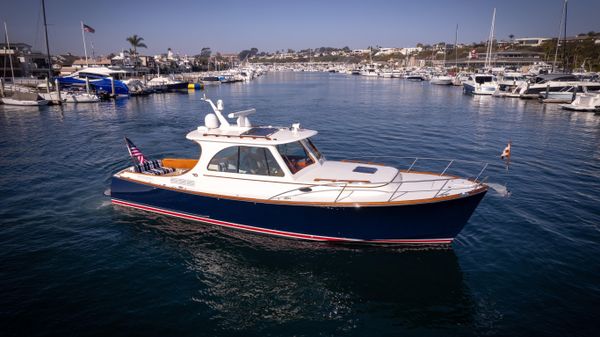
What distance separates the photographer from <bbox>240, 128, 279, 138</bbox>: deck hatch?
10.9 meters

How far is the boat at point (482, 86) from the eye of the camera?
58125 millimetres

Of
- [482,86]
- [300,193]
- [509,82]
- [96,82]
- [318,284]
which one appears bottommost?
[318,284]

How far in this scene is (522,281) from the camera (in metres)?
8.96

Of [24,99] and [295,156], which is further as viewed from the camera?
[24,99]

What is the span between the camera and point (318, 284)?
8.90 metres

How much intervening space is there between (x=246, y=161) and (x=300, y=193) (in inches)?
78.6

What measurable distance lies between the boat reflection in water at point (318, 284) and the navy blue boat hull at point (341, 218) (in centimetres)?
45

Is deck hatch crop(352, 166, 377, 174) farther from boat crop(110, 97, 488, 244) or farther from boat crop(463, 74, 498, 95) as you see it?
boat crop(463, 74, 498, 95)

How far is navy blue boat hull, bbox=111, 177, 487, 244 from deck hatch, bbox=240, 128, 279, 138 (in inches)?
86.3

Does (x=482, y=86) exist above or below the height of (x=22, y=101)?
above

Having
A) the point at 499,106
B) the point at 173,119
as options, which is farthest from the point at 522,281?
the point at 499,106

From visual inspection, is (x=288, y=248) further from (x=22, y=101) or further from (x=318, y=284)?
(x=22, y=101)

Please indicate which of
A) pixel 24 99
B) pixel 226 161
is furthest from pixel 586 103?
pixel 24 99

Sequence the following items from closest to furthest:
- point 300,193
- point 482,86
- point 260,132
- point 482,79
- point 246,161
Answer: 1. point 300,193
2. point 246,161
3. point 260,132
4. point 482,86
5. point 482,79
